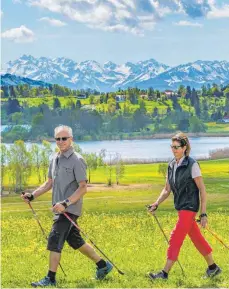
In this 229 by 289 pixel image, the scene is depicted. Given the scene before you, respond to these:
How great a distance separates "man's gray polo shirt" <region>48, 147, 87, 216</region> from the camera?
7168mm

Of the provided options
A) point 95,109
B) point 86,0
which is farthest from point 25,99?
point 86,0

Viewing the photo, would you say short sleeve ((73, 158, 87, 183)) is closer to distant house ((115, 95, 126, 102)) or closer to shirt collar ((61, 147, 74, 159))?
shirt collar ((61, 147, 74, 159))

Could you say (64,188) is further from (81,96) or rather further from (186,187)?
(81,96)

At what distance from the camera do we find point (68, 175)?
719cm

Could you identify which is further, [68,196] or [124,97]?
[124,97]

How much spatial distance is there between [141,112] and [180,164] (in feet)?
379

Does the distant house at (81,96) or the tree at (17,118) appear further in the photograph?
the distant house at (81,96)

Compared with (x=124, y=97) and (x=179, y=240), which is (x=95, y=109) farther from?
(x=179, y=240)

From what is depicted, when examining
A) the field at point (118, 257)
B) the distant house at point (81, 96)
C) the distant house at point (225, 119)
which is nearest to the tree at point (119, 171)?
the distant house at point (225, 119)

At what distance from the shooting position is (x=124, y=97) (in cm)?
13075

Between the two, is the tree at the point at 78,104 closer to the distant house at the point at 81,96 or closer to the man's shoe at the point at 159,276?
the distant house at the point at 81,96

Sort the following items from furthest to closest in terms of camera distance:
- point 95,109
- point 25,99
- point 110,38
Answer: point 25,99
point 95,109
point 110,38

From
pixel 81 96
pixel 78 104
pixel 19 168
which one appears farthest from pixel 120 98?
pixel 19 168

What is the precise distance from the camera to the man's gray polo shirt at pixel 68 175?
717 cm
